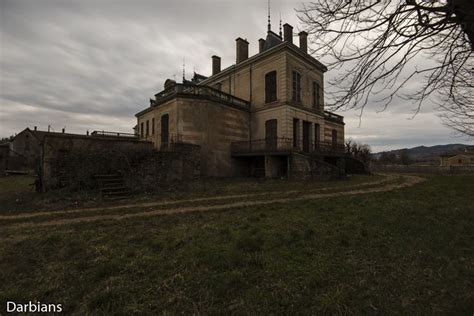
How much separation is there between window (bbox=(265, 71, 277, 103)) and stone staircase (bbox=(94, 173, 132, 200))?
14.1 meters

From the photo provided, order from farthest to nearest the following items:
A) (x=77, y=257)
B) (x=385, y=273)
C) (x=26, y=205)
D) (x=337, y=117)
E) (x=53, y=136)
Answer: (x=337, y=117), (x=53, y=136), (x=26, y=205), (x=77, y=257), (x=385, y=273)

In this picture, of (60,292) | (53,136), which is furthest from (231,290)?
(53,136)

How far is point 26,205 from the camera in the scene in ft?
28.5

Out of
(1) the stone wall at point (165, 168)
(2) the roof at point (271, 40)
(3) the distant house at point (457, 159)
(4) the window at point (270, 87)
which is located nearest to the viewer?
(1) the stone wall at point (165, 168)

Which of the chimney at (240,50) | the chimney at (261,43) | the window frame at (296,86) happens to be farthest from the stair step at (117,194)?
the chimney at (261,43)

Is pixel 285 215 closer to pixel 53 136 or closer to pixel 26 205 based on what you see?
pixel 26 205

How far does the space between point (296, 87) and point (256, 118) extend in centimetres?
452

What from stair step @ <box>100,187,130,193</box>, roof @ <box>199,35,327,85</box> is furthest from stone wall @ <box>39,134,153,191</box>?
roof @ <box>199,35,327,85</box>

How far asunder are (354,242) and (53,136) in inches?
→ 536

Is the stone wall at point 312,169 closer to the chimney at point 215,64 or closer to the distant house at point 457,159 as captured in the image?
the chimney at point 215,64

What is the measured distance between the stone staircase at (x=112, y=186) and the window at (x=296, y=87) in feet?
50.7

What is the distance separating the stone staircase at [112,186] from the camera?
9883 mm

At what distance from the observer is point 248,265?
3459 millimetres

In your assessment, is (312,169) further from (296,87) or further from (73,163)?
(73,163)
